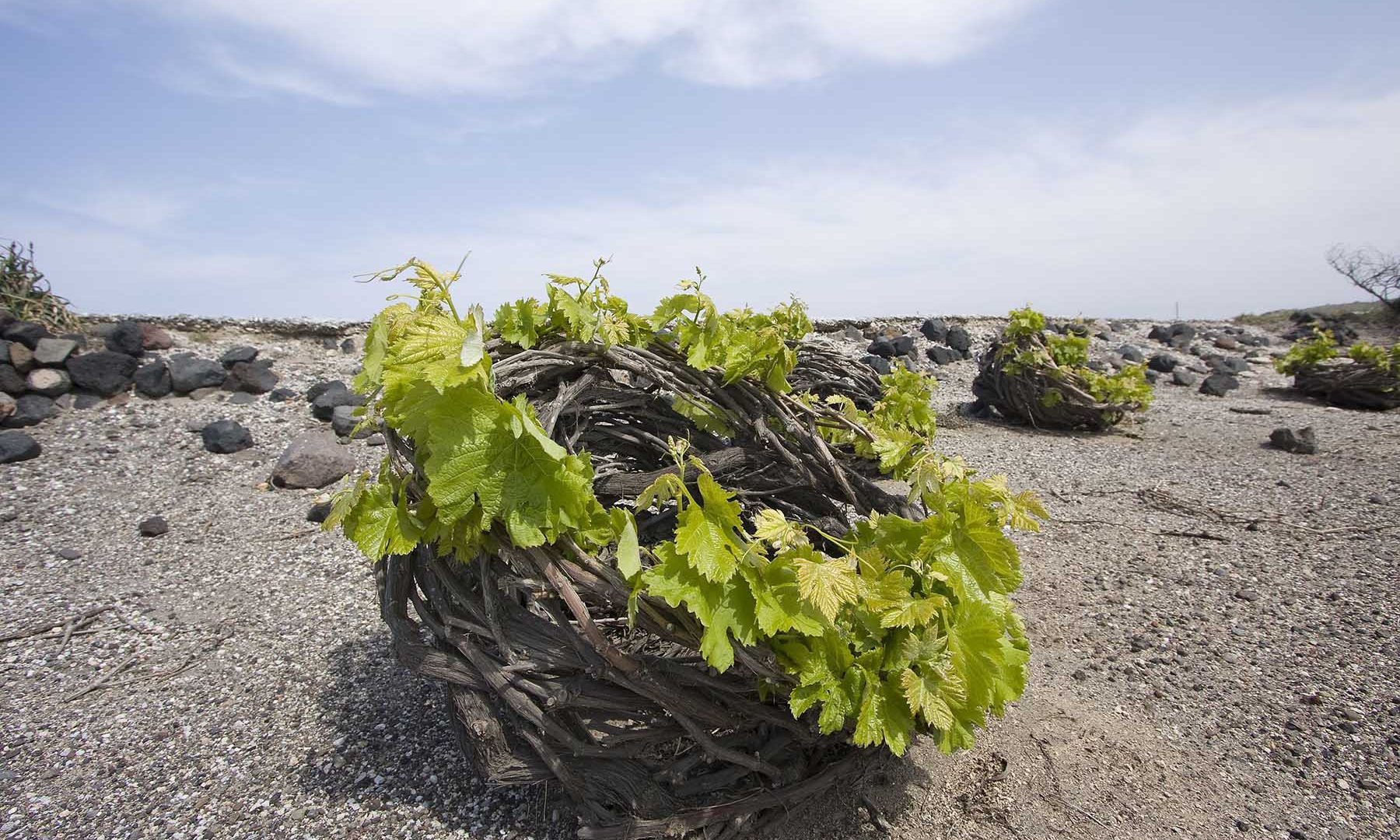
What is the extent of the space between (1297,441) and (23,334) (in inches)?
454

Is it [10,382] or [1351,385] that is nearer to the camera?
[10,382]

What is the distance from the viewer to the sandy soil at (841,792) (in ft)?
6.99

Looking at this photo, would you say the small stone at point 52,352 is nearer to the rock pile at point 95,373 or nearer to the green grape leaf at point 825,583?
the rock pile at point 95,373

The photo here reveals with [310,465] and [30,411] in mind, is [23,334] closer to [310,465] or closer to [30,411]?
[30,411]

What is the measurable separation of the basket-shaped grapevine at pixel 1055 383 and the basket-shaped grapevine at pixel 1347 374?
10.2 ft

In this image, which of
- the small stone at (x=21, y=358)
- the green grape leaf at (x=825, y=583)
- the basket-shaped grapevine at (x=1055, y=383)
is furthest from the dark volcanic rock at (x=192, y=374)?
the basket-shaped grapevine at (x=1055, y=383)

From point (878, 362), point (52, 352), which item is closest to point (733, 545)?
point (878, 362)

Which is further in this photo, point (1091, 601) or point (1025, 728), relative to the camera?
point (1091, 601)

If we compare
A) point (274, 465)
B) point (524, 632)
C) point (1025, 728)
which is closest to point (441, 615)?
point (524, 632)

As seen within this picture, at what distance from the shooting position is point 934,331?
38.7 feet

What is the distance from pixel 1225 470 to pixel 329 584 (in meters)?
6.43

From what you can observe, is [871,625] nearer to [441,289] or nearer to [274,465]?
[441,289]

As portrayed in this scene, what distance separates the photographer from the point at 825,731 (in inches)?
62.5

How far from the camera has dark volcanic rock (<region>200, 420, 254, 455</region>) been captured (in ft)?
18.7
